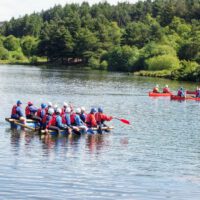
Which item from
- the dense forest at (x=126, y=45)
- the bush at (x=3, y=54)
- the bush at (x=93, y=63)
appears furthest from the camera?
the bush at (x=3, y=54)

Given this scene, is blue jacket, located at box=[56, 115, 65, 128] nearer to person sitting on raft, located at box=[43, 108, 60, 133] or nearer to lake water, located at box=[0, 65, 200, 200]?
person sitting on raft, located at box=[43, 108, 60, 133]

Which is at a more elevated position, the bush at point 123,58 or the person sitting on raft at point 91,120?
the bush at point 123,58

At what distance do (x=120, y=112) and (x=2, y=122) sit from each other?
13.8 metres

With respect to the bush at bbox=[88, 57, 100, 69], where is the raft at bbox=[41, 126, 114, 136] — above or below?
below

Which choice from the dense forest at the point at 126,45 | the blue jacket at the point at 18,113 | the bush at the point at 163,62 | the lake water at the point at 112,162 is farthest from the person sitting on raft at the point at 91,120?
the bush at the point at 163,62

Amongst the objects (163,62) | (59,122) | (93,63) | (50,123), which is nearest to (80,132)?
(59,122)

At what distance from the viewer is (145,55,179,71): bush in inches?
4756

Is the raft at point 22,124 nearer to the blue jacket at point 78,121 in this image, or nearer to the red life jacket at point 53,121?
the red life jacket at point 53,121

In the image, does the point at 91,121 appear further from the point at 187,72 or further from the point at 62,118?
the point at 187,72

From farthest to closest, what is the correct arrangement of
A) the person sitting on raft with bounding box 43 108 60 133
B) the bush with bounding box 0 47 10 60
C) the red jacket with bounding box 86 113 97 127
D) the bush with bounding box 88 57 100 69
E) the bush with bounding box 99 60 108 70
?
1. the bush with bounding box 0 47 10 60
2. the bush with bounding box 88 57 100 69
3. the bush with bounding box 99 60 108 70
4. the red jacket with bounding box 86 113 97 127
5. the person sitting on raft with bounding box 43 108 60 133

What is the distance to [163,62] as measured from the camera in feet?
401

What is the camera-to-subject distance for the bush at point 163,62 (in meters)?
121

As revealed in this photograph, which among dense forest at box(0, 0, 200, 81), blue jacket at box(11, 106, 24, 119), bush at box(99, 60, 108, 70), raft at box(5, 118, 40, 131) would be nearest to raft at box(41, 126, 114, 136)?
raft at box(5, 118, 40, 131)

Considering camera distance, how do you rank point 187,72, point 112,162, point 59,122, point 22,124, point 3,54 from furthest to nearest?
point 3,54, point 187,72, point 22,124, point 59,122, point 112,162
